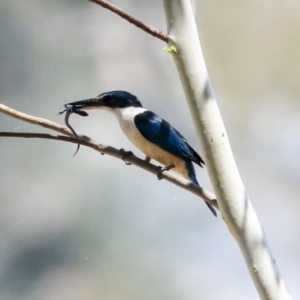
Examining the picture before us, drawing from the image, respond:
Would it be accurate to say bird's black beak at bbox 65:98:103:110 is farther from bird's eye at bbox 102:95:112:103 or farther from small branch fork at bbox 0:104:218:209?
small branch fork at bbox 0:104:218:209

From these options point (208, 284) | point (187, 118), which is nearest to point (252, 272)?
point (208, 284)

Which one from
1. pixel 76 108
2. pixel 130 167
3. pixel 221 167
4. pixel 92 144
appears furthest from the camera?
pixel 130 167

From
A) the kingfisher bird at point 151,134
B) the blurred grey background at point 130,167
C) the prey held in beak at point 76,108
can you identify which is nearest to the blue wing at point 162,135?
the kingfisher bird at point 151,134

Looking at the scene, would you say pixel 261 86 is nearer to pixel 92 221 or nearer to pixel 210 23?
pixel 210 23

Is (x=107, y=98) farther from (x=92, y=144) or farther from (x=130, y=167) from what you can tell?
(x=130, y=167)

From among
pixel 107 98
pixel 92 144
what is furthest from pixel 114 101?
pixel 92 144
